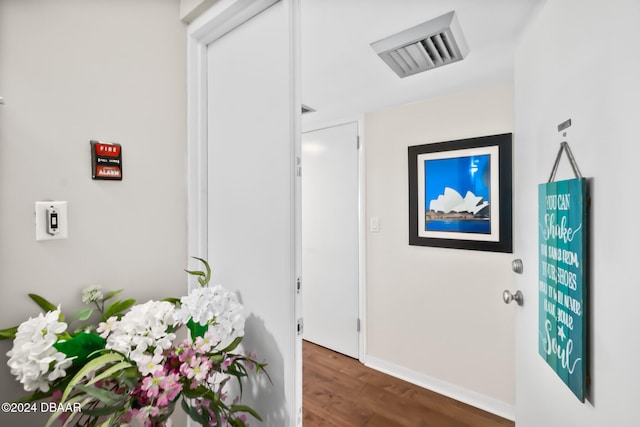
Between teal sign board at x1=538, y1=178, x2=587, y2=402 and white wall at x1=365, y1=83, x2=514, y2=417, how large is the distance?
106 cm

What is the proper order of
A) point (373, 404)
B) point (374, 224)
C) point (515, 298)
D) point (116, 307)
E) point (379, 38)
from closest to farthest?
point (116, 307) < point (515, 298) < point (379, 38) < point (373, 404) < point (374, 224)

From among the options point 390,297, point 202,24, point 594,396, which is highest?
point 202,24

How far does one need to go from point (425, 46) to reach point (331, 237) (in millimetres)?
1821

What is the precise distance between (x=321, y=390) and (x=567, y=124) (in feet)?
7.35

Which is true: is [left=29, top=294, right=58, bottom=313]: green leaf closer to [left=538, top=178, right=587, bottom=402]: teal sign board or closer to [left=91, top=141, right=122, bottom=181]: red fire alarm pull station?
[left=91, top=141, right=122, bottom=181]: red fire alarm pull station

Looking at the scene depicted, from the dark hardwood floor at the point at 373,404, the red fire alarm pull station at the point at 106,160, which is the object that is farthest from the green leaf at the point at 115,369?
the dark hardwood floor at the point at 373,404

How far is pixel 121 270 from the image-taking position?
1.13m

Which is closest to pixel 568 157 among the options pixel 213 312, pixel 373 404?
A: pixel 213 312

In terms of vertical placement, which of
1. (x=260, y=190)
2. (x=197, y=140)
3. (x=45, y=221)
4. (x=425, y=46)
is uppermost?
(x=425, y=46)

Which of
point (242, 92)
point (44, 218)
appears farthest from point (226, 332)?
point (242, 92)

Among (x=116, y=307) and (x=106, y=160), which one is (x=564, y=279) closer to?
(x=116, y=307)

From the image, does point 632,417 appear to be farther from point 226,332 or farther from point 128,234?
point 128,234

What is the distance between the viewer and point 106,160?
1.08m

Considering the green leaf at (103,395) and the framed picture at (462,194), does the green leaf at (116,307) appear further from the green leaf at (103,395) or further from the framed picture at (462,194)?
the framed picture at (462,194)
